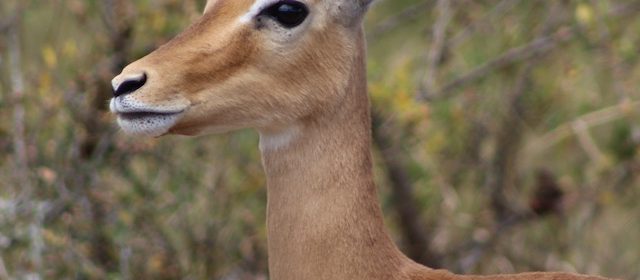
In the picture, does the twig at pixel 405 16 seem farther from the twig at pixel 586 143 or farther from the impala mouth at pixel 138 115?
the impala mouth at pixel 138 115

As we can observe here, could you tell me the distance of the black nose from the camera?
3.51 m

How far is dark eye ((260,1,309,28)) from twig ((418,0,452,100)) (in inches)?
93.6

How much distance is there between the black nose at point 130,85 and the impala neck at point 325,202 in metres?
0.50

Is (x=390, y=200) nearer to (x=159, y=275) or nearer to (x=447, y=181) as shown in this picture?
(x=447, y=181)

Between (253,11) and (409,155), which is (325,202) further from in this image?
(409,155)

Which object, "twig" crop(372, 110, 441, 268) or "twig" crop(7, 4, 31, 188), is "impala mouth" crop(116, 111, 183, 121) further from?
"twig" crop(372, 110, 441, 268)

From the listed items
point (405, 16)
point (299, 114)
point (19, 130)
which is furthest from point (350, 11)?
point (405, 16)

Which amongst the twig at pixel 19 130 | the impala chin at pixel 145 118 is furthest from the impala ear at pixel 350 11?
the twig at pixel 19 130

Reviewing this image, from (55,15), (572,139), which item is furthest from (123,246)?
(572,139)

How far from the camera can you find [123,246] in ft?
18.1

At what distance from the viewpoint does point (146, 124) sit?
140 inches

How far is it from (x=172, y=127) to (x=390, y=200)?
133 inches

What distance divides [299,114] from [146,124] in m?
0.48

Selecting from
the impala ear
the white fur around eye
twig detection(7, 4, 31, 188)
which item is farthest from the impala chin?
twig detection(7, 4, 31, 188)
